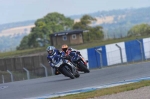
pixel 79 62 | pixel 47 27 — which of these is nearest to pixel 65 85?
pixel 79 62

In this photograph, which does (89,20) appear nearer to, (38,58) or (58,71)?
(38,58)

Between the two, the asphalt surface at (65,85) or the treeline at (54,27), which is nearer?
the asphalt surface at (65,85)

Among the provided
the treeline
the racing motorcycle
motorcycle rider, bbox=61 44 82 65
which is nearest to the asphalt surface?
the racing motorcycle

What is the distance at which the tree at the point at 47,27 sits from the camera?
373 feet

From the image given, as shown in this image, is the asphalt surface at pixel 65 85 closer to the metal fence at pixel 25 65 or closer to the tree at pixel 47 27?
the metal fence at pixel 25 65

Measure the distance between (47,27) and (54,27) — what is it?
4861mm

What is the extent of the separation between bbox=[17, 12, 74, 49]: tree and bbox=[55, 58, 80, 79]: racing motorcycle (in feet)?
290

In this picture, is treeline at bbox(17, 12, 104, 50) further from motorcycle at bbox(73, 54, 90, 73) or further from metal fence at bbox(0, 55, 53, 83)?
motorcycle at bbox(73, 54, 90, 73)

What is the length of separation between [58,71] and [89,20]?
3551 inches

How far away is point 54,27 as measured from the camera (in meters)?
120

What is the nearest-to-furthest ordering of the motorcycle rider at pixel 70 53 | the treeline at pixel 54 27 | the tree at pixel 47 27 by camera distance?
the motorcycle rider at pixel 70 53 → the treeline at pixel 54 27 → the tree at pixel 47 27

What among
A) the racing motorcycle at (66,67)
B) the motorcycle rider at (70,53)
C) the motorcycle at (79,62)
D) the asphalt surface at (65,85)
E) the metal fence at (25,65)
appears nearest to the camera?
the asphalt surface at (65,85)

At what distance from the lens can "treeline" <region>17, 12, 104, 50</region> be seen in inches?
4138

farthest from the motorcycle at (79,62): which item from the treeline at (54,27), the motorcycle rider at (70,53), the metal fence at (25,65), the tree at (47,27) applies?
the tree at (47,27)
